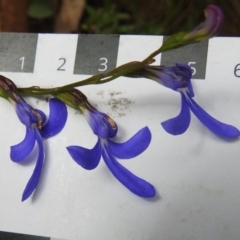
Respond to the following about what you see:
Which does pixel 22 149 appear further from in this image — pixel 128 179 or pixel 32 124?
pixel 128 179

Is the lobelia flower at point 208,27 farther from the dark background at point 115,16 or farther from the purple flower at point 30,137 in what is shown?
the dark background at point 115,16

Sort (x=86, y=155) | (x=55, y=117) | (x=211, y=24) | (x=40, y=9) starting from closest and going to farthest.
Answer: (x=211, y=24) → (x=86, y=155) → (x=55, y=117) → (x=40, y=9)

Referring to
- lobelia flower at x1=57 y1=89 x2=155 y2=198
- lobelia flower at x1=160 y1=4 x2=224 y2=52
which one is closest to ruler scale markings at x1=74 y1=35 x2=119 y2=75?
lobelia flower at x1=57 y1=89 x2=155 y2=198

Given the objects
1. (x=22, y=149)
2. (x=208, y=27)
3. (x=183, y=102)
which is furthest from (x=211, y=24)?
(x=22, y=149)

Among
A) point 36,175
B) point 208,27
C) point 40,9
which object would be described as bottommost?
point 36,175

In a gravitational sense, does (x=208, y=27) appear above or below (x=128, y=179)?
above

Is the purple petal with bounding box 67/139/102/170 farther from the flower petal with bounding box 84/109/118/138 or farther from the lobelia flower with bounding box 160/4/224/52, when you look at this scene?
the lobelia flower with bounding box 160/4/224/52

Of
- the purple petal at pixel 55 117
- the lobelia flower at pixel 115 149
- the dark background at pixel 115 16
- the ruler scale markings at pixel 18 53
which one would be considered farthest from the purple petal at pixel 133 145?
the dark background at pixel 115 16
